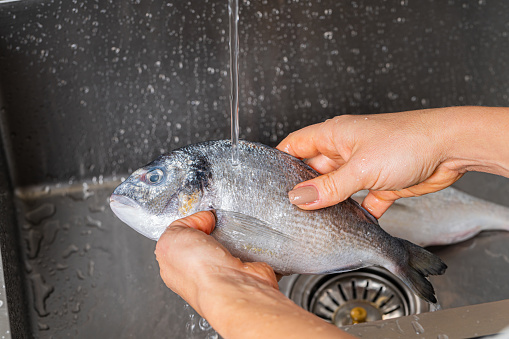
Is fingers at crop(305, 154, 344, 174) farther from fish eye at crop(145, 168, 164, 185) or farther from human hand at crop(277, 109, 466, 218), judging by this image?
fish eye at crop(145, 168, 164, 185)

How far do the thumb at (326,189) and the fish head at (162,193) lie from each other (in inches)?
6.0

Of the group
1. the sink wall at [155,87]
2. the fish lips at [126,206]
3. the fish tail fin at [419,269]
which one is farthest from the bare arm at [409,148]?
the sink wall at [155,87]

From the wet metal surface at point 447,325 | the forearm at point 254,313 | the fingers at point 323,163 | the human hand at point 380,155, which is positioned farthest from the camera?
the fingers at point 323,163

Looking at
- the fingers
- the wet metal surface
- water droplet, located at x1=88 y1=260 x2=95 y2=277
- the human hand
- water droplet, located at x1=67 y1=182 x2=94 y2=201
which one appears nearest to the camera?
the wet metal surface

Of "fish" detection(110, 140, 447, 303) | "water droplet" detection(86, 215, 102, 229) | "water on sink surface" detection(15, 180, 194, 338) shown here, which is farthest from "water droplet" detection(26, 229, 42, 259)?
"fish" detection(110, 140, 447, 303)

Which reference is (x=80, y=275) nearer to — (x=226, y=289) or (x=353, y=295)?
(x=353, y=295)

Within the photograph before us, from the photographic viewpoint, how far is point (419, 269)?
870mm

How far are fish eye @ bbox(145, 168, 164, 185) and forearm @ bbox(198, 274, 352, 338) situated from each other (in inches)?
9.1

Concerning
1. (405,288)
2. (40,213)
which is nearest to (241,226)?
(405,288)

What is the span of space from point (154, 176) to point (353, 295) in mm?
633

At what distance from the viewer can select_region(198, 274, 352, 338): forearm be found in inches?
20.0

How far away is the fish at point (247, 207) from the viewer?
30.0 inches

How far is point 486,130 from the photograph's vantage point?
0.84 meters

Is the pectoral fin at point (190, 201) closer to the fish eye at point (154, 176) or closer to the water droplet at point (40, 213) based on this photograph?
the fish eye at point (154, 176)
